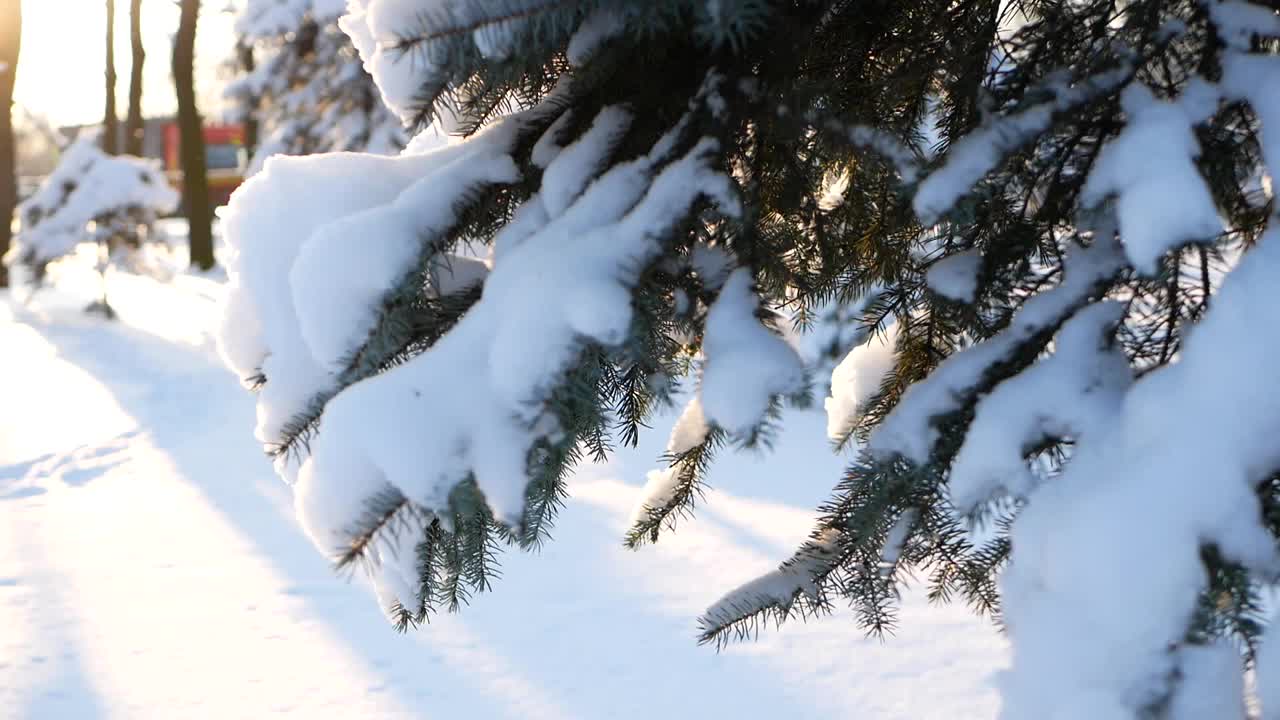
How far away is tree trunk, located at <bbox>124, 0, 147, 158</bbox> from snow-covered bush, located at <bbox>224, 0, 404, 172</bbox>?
2025 millimetres

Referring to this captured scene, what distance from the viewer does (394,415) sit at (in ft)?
5.29

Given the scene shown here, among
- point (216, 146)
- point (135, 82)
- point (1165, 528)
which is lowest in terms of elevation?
point (1165, 528)

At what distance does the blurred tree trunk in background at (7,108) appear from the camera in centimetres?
1605

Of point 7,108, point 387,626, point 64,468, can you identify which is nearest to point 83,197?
point 7,108

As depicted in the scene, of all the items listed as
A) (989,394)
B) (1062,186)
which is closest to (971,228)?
(1062,186)

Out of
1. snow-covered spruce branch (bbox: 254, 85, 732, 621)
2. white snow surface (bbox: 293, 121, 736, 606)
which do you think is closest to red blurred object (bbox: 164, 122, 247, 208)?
snow-covered spruce branch (bbox: 254, 85, 732, 621)

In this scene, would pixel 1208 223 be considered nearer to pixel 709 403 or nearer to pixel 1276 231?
pixel 1276 231

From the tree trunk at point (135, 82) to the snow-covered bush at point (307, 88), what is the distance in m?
2.02

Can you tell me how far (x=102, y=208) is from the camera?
44.7 ft

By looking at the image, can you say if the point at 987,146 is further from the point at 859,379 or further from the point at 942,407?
the point at 859,379

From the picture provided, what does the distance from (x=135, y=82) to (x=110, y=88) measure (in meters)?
0.59

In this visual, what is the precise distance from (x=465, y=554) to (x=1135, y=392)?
1.13 meters

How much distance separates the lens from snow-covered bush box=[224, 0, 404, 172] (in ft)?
51.9

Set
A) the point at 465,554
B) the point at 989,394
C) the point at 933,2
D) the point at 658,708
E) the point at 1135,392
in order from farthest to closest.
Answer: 1. the point at 658,708
2. the point at 933,2
3. the point at 465,554
4. the point at 989,394
5. the point at 1135,392
